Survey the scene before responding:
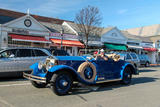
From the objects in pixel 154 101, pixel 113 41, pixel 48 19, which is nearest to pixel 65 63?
pixel 154 101

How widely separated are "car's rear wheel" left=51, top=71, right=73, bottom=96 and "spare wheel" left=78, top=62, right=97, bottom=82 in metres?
0.55

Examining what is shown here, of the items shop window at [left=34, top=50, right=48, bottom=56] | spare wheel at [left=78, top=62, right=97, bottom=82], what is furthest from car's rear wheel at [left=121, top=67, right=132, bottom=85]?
shop window at [left=34, top=50, right=48, bottom=56]

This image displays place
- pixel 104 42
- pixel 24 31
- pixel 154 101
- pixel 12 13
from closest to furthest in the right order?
pixel 154 101, pixel 24 31, pixel 104 42, pixel 12 13

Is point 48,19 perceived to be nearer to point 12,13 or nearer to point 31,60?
point 12,13

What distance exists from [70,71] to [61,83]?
55cm

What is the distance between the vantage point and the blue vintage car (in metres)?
5.69

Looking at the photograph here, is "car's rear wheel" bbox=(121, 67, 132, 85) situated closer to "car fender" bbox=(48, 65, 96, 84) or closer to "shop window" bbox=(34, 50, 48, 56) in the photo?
"car fender" bbox=(48, 65, 96, 84)

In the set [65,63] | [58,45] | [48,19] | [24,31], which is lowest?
[65,63]

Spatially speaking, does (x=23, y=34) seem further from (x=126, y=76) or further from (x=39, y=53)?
(x=126, y=76)

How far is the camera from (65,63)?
241 inches

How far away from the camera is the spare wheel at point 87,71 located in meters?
6.36

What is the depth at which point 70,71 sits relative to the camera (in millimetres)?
5988

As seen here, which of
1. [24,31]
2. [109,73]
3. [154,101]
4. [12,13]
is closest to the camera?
[154,101]

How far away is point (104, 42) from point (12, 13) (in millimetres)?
27664
